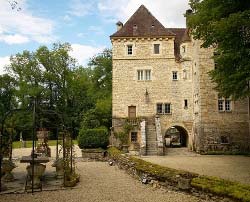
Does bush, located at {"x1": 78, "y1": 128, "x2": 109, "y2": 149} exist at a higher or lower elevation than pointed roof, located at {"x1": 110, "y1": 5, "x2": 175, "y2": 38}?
lower

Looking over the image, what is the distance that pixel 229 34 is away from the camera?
543 inches

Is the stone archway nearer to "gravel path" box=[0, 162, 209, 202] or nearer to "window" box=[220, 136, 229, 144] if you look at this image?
→ "window" box=[220, 136, 229, 144]

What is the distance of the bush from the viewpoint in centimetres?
2678

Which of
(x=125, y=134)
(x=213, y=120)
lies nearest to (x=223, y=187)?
(x=213, y=120)

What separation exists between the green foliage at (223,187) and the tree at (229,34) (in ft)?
17.2

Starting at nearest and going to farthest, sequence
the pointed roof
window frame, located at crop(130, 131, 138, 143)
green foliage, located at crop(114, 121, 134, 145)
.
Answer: green foliage, located at crop(114, 121, 134, 145)
window frame, located at crop(130, 131, 138, 143)
the pointed roof

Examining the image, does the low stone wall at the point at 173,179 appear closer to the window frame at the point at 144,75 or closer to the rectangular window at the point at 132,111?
the rectangular window at the point at 132,111

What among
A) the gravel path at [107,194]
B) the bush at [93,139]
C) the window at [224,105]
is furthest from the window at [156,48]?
the gravel path at [107,194]

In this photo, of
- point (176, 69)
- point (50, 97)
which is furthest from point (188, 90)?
point (50, 97)

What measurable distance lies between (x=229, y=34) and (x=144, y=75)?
58.6 ft

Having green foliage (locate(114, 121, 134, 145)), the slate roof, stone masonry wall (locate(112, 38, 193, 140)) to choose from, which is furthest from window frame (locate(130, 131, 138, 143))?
the slate roof

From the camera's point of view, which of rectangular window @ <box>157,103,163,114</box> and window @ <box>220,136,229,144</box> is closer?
window @ <box>220,136,229,144</box>

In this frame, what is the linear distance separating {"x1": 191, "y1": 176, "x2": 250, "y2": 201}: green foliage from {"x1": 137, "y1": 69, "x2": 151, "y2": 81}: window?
69.0 feet

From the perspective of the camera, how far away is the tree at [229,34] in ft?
44.2
